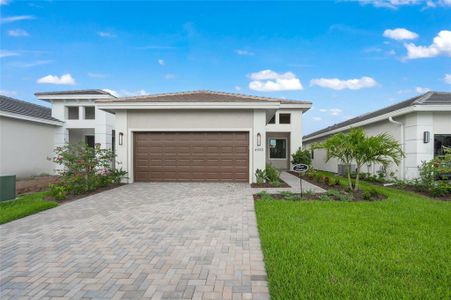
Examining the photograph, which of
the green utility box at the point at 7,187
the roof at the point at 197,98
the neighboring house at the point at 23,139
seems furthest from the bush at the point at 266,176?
the neighboring house at the point at 23,139

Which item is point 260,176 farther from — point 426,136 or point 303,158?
point 426,136

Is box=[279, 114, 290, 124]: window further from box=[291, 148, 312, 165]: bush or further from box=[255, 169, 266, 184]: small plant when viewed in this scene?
box=[255, 169, 266, 184]: small plant

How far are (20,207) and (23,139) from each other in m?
9.67

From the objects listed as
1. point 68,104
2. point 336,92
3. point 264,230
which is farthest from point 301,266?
point 68,104

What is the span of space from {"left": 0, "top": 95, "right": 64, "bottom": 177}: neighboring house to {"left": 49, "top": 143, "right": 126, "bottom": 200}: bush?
17.9ft

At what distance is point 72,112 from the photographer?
18.5 meters

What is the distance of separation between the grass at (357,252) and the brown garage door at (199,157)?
5.27 meters

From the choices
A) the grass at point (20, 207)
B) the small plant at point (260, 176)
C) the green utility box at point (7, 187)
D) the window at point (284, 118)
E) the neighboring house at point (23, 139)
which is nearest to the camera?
the grass at point (20, 207)

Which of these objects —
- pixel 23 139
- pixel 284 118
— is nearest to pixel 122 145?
pixel 23 139

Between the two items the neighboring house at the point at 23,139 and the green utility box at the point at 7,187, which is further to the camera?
the neighboring house at the point at 23,139

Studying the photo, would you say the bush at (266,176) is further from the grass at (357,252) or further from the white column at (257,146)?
the grass at (357,252)

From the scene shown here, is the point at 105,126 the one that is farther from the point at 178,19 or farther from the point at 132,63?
the point at 178,19

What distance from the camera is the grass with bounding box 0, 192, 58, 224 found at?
5.80 m

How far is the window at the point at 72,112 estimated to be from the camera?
18.3 metres
